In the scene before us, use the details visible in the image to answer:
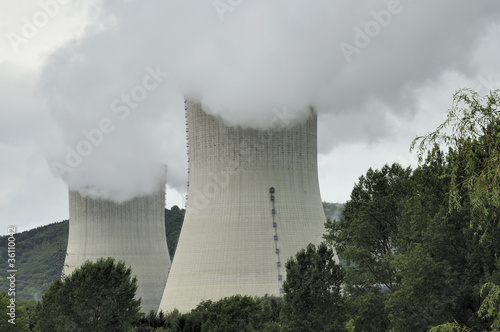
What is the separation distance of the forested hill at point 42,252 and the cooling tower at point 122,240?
28977mm

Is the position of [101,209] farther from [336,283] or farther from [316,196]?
[336,283]

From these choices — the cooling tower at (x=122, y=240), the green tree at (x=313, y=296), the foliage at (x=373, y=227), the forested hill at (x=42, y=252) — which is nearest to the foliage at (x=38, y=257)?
the forested hill at (x=42, y=252)

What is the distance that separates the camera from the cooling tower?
44219 millimetres

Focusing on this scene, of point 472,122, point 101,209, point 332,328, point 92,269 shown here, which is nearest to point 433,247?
point 332,328

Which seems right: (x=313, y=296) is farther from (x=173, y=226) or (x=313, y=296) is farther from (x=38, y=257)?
(x=38, y=257)

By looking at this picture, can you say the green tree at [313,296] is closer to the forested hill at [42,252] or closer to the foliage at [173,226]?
the foliage at [173,226]

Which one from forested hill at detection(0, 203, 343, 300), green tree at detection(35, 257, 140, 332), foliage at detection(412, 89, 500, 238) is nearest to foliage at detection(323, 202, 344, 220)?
forested hill at detection(0, 203, 343, 300)

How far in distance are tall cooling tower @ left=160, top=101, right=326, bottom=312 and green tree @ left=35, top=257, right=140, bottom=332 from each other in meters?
4.69

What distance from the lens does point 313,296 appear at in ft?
67.5

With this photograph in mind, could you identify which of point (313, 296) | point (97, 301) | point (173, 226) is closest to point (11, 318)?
point (97, 301)

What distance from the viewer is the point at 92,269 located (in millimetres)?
23500

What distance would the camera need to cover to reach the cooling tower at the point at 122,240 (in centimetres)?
4422

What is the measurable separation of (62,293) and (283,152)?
33.2 ft

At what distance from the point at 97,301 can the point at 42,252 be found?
74049 mm
